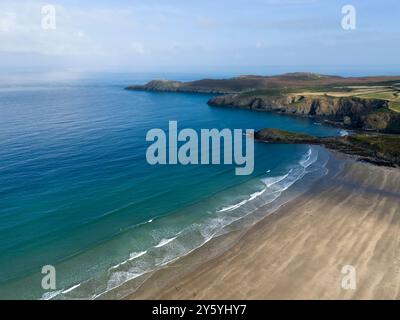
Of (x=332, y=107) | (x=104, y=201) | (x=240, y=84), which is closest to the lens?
(x=104, y=201)

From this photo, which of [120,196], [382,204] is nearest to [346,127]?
[382,204]

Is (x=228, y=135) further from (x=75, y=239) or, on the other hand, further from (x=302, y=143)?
(x=75, y=239)

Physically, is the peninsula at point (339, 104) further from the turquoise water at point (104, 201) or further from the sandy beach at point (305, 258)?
the sandy beach at point (305, 258)

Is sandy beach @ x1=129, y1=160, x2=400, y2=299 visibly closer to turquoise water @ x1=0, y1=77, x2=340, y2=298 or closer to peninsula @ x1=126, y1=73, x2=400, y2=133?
turquoise water @ x1=0, y1=77, x2=340, y2=298

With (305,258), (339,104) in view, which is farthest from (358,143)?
(305,258)

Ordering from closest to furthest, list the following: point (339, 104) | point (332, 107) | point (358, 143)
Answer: point (358, 143) → point (339, 104) → point (332, 107)

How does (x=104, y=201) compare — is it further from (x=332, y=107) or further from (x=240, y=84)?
(x=240, y=84)
